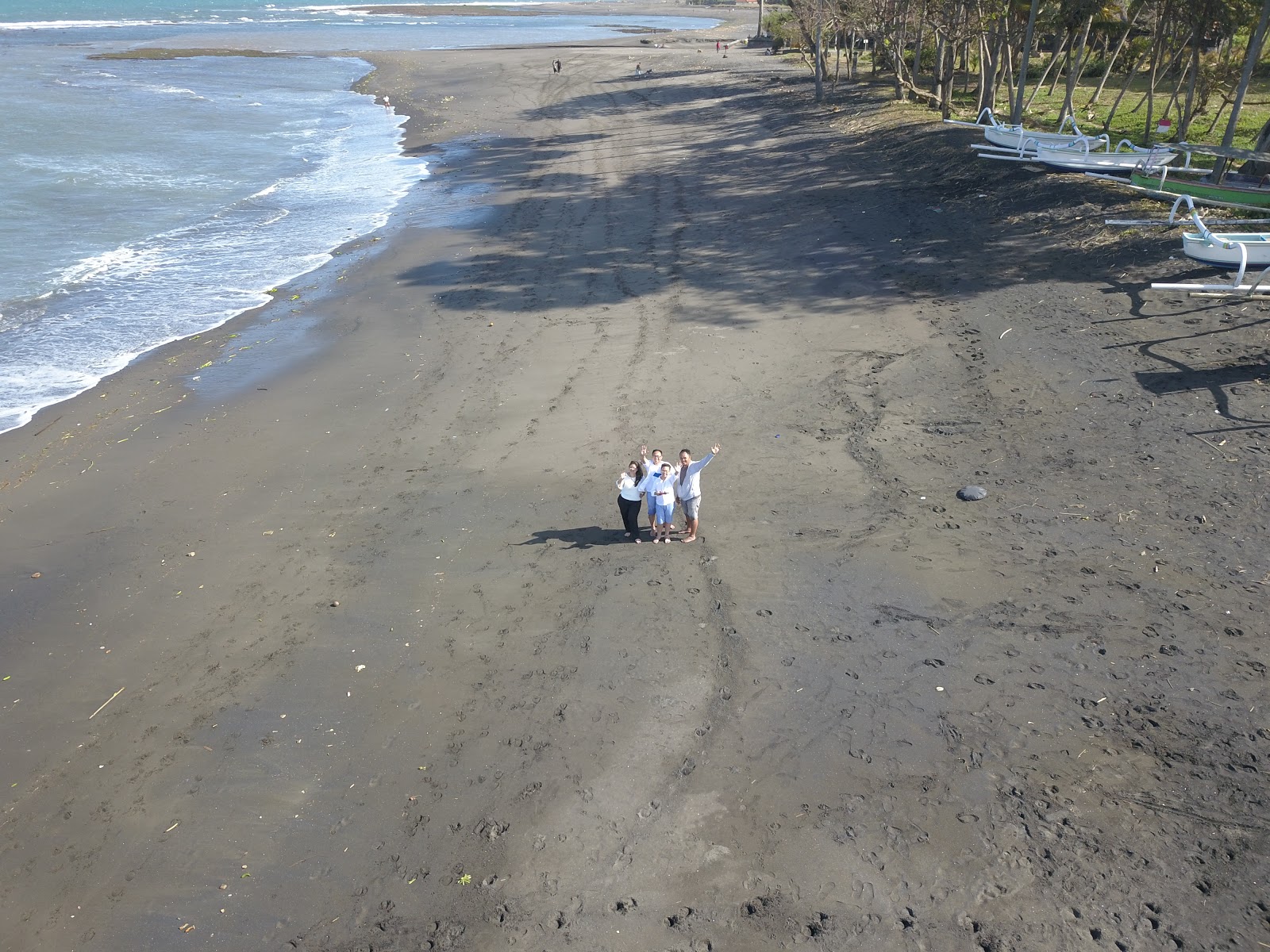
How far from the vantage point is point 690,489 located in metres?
10.8

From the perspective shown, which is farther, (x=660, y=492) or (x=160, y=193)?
(x=160, y=193)

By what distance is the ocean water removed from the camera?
19.7m

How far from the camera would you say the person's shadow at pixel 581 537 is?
37.0 ft

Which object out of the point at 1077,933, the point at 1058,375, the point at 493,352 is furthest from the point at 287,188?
the point at 1077,933

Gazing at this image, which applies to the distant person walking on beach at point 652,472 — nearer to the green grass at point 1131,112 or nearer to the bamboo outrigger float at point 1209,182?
the bamboo outrigger float at point 1209,182

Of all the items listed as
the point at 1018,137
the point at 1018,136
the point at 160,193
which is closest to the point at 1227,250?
the point at 1018,137

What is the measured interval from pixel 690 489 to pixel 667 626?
1.81 m

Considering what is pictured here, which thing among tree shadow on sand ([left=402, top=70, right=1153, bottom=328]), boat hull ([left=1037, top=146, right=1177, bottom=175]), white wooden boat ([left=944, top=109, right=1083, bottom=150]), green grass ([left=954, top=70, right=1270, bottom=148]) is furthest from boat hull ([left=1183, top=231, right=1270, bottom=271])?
green grass ([left=954, top=70, right=1270, bottom=148])

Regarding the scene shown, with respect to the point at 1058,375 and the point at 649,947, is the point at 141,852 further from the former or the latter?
the point at 1058,375

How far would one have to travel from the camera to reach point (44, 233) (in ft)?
86.4

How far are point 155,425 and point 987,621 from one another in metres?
13.1

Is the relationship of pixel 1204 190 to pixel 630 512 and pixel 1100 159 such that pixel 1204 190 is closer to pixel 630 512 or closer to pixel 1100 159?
pixel 1100 159

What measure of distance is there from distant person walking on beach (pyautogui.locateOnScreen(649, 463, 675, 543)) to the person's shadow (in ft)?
1.68

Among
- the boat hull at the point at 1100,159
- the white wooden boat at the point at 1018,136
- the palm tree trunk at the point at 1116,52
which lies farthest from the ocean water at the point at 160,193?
the palm tree trunk at the point at 1116,52
